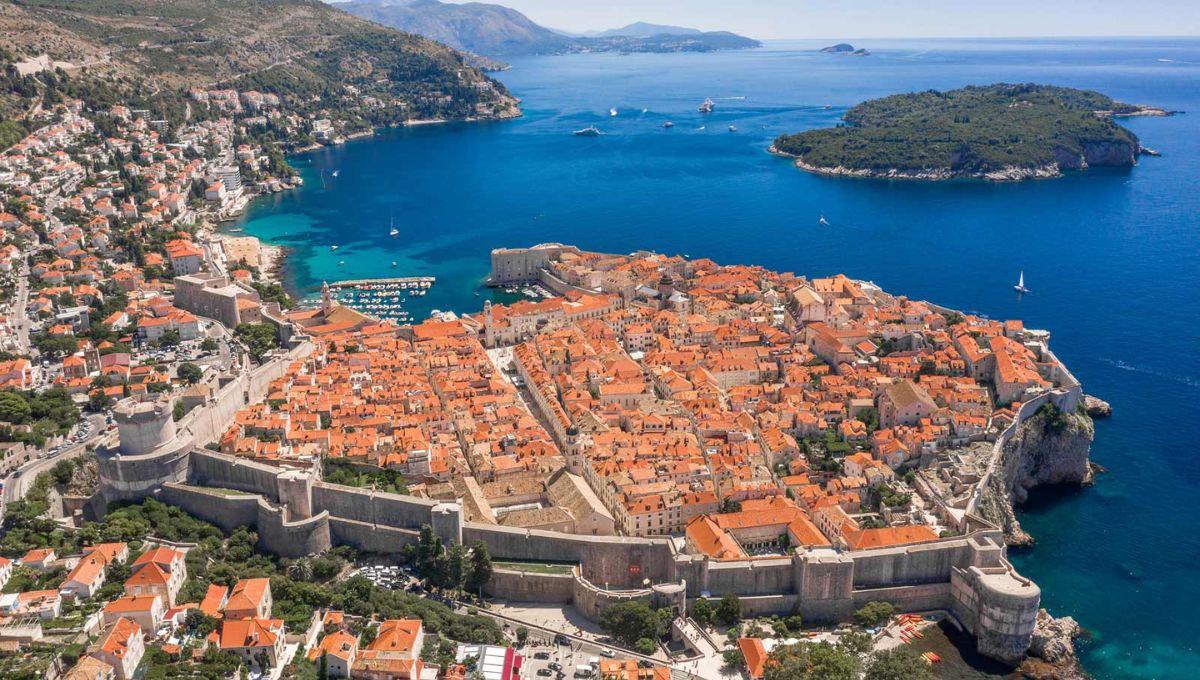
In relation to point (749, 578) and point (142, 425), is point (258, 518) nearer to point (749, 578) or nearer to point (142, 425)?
point (142, 425)

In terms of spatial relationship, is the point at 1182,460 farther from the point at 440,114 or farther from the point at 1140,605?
the point at 440,114

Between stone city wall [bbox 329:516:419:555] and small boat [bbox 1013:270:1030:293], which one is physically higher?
small boat [bbox 1013:270:1030:293]

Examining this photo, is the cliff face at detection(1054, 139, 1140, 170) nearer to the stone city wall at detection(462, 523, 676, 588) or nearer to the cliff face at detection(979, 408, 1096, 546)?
the cliff face at detection(979, 408, 1096, 546)

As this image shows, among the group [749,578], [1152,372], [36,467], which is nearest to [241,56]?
[36,467]

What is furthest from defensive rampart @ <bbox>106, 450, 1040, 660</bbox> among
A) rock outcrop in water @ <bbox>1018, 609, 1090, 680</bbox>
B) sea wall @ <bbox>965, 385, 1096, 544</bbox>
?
sea wall @ <bbox>965, 385, 1096, 544</bbox>

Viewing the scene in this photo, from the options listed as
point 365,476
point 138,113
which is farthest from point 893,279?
point 138,113
